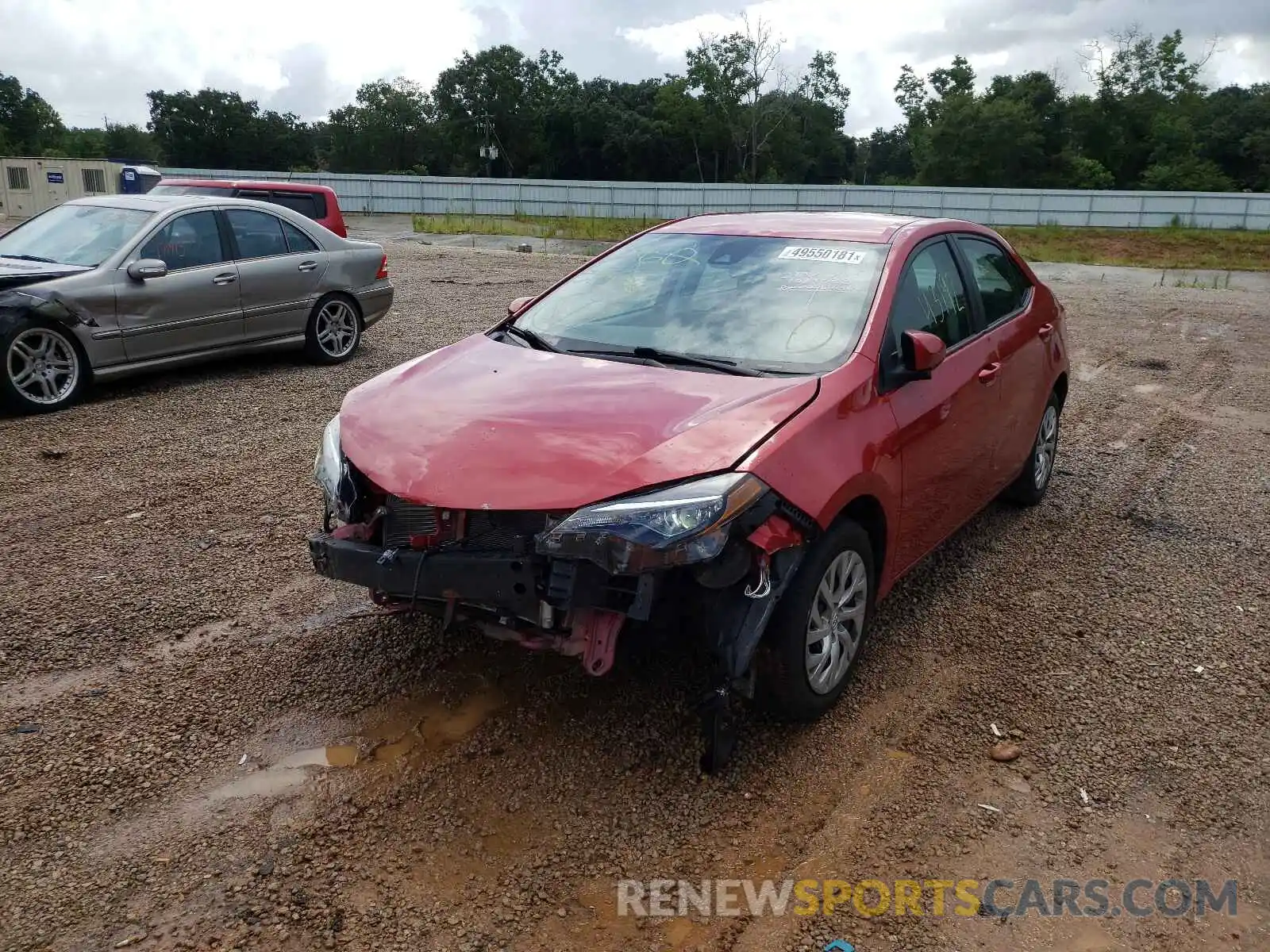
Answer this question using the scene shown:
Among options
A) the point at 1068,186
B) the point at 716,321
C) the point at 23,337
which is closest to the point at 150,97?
the point at 1068,186

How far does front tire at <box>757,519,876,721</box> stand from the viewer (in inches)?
129

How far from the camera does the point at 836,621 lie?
358cm

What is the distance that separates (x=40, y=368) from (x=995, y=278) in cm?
681

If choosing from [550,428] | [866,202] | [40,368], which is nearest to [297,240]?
[40,368]

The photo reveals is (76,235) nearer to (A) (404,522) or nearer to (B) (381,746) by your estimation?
(A) (404,522)

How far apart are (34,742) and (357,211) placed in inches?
1334

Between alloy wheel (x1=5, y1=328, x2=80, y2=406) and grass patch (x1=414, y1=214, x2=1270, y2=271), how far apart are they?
66.9 feet

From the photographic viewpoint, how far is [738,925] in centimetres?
271

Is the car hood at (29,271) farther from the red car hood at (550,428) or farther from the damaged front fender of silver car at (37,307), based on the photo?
the red car hood at (550,428)

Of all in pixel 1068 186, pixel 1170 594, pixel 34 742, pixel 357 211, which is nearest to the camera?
pixel 34 742

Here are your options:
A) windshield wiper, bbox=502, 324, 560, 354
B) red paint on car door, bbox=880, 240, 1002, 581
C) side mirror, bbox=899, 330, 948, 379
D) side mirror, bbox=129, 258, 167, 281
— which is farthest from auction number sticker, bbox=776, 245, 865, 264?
side mirror, bbox=129, 258, 167, 281

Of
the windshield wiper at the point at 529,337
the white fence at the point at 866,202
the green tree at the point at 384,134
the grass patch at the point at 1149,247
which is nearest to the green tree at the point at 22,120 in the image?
the green tree at the point at 384,134

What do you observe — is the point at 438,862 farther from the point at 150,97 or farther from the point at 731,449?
the point at 150,97

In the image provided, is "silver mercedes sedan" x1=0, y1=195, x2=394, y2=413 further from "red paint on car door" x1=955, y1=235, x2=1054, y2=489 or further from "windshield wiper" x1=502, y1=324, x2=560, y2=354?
"red paint on car door" x1=955, y1=235, x2=1054, y2=489
